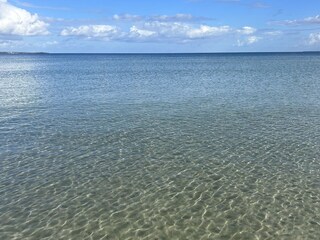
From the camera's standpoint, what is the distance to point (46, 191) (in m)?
15.9

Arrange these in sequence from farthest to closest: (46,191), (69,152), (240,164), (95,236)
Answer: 1. (69,152)
2. (240,164)
3. (46,191)
4. (95,236)

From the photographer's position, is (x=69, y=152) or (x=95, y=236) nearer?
(x=95, y=236)

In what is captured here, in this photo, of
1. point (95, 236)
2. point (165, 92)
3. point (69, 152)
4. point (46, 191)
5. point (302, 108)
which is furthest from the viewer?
point (165, 92)

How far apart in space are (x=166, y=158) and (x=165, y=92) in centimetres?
2858

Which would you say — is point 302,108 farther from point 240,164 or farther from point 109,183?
point 109,183

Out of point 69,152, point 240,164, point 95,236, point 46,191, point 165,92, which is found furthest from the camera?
point 165,92

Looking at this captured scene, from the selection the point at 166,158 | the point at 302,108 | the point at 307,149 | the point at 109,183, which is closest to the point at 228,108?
the point at 302,108

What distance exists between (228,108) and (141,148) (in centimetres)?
1494

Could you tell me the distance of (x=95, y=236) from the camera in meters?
12.4

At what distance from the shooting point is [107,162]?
64.4 ft

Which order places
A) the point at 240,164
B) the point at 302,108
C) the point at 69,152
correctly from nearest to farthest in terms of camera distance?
the point at 240,164 → the point at 69,152 → the point at 302,108

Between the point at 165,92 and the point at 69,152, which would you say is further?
the point at 165,92

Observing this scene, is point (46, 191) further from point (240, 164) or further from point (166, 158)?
point (240, 164)

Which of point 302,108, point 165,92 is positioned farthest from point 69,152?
point 165,92
